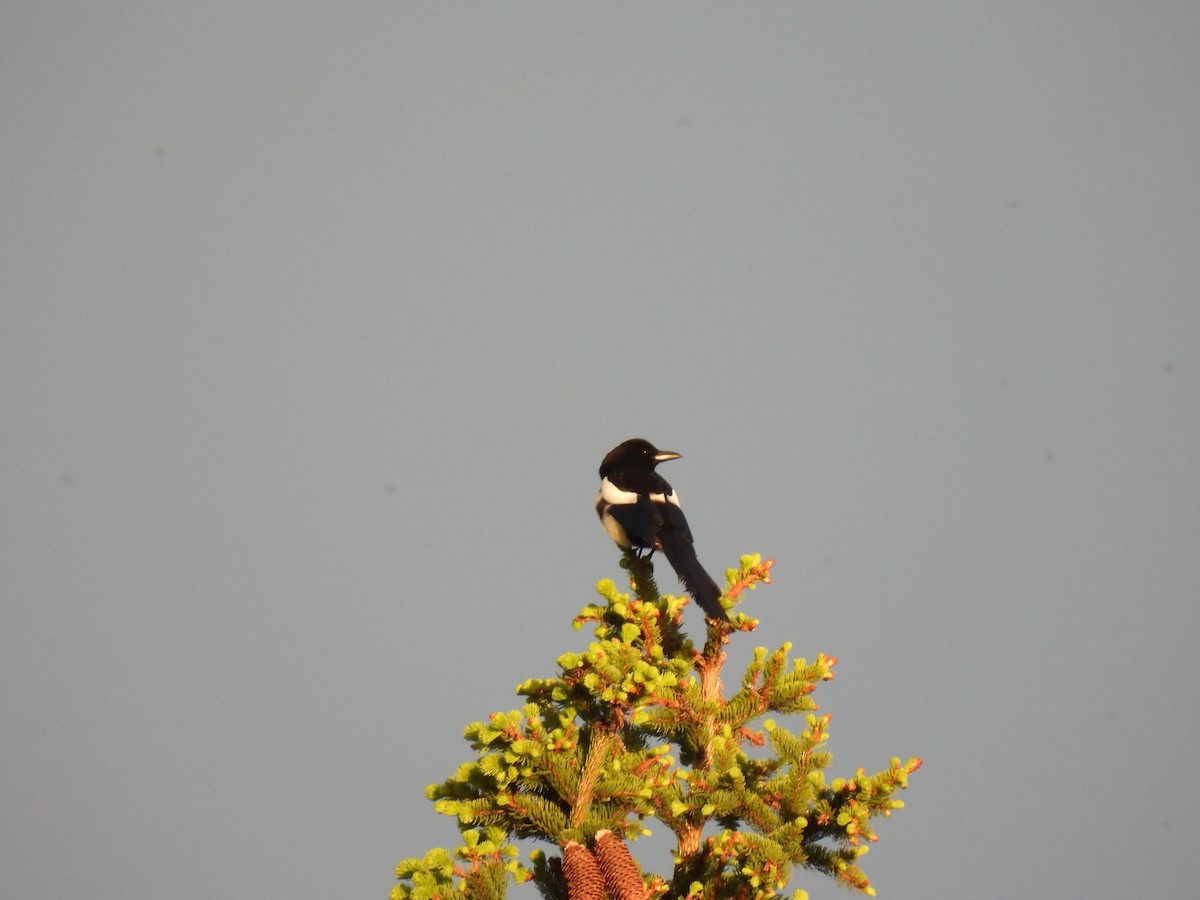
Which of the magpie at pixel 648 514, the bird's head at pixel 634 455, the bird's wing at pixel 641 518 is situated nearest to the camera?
the magpie at pixel 648 514

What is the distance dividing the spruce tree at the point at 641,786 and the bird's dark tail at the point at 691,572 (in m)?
0.41

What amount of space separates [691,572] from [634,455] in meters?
3.15

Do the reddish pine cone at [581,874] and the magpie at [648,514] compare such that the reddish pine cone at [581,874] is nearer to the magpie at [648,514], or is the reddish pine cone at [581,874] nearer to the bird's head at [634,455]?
the magpie at [648,514]

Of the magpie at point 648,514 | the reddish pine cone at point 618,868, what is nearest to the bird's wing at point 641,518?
the magpie at point 648,514

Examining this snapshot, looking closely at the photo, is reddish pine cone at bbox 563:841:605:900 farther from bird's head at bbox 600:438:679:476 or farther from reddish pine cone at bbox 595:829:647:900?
bird's head at bbox 600:438:679:476

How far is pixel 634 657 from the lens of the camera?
22.2 feet

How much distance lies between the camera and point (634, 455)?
11.4 metres

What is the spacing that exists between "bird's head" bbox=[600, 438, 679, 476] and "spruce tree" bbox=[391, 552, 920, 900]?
3813 millimetres

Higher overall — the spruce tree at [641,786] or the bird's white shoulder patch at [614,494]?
the bird's white shoulder patch at [614,494]

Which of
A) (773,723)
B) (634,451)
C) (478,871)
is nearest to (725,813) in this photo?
(773,723)

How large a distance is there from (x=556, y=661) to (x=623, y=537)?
311cm

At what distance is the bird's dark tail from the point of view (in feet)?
25.4

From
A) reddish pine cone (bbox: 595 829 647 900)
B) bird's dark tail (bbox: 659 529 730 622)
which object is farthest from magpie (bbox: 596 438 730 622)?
reddish pine cone (bbox: 595 829 647 900)

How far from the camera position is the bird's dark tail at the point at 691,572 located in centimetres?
775
